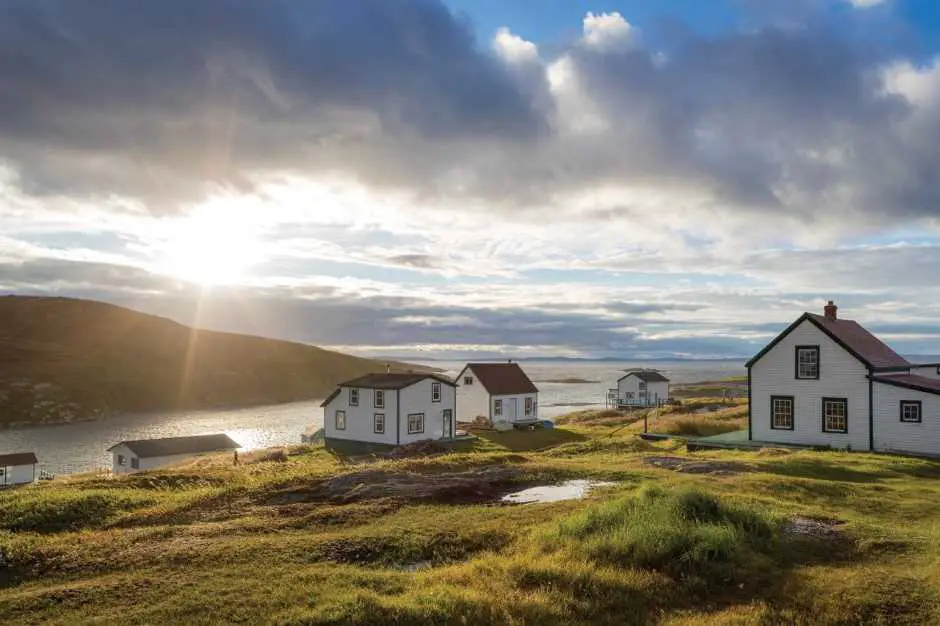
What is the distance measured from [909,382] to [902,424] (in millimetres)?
2342

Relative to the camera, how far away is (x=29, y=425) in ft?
380

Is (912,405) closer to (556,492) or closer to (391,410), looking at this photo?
(556,492)

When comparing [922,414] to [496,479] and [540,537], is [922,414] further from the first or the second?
[540,537]

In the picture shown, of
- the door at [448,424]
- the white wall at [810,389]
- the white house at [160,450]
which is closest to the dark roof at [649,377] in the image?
the door at [448,424]


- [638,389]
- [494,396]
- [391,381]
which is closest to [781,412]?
[391,381]

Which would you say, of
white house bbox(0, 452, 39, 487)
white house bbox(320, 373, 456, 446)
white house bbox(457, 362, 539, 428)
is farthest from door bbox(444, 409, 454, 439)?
white house bbox(0, 452, 39, 487)

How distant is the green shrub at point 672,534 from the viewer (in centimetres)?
1280

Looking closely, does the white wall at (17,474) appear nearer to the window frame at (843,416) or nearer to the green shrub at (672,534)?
the green shrub at (672,534)

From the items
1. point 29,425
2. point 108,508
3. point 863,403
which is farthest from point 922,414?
point 29,425

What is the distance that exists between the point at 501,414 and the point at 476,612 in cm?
5547

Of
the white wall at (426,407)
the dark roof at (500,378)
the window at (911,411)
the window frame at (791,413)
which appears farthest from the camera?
the dark roof at (500,378)

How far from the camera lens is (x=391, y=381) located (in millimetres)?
53312

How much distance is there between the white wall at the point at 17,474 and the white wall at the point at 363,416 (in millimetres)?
26482

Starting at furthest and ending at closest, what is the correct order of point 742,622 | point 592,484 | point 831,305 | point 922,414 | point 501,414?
point 501,414 < point 831,305 < point 922,414 < point 592,484 < point 742,622
